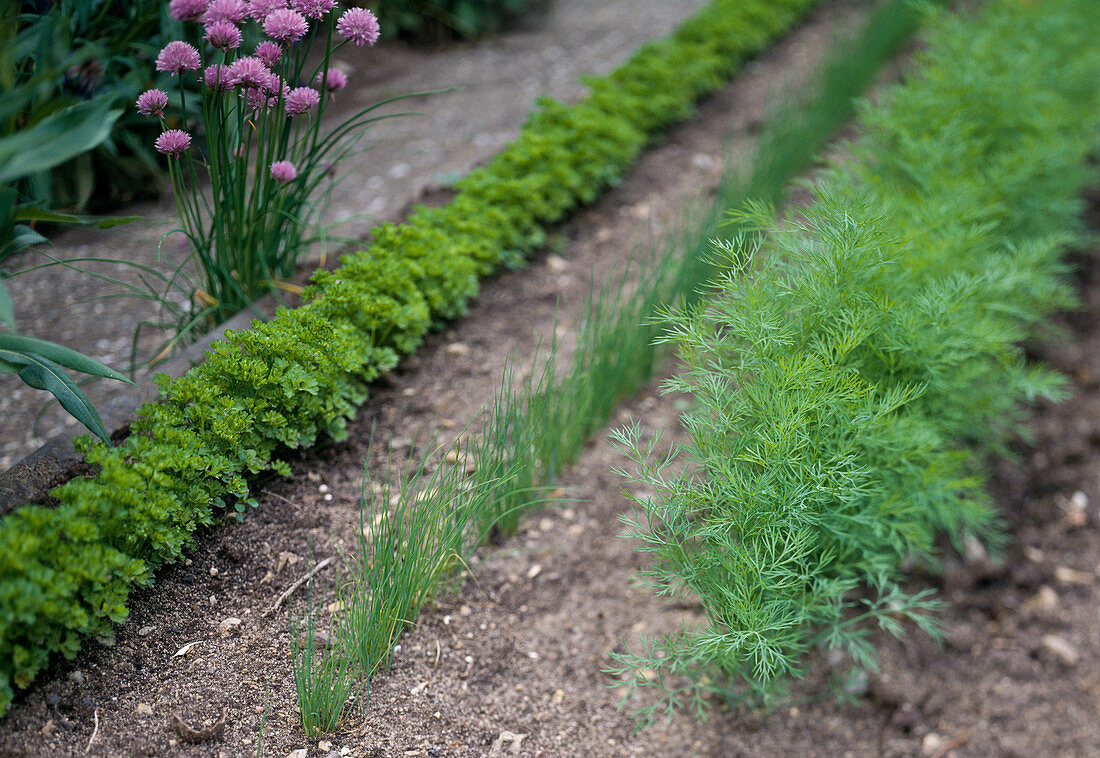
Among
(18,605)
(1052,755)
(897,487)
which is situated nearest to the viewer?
(18,605)

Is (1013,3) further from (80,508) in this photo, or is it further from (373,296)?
(80,508)

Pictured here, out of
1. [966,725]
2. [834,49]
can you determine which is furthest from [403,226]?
[834,49]

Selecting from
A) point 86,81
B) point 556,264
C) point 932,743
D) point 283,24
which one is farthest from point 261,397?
point 932,743

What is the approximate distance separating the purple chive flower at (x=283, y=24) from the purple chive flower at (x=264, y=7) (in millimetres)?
19

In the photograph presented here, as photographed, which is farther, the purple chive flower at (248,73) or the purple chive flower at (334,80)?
the purple chive flower at (334,80)

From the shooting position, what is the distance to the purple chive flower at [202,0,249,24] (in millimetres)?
1731

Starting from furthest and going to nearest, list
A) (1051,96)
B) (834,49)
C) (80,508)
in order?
(834,49)
(1051,96)
(80,508)

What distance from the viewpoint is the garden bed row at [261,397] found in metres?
1.39

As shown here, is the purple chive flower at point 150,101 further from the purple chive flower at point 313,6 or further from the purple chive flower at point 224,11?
the purple chive flower at point 313,6

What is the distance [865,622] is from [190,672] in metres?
1.96

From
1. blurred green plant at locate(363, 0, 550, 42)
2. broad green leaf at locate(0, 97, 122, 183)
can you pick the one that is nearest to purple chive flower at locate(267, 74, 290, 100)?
broad green leaf at locate(0, 97, 122, 183)

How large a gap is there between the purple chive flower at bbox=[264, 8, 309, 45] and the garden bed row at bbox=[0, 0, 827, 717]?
2.25 ft

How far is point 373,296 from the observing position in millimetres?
2295

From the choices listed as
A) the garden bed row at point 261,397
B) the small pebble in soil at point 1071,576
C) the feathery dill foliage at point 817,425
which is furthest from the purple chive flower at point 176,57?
the small pebble in soil at point 1071,576
